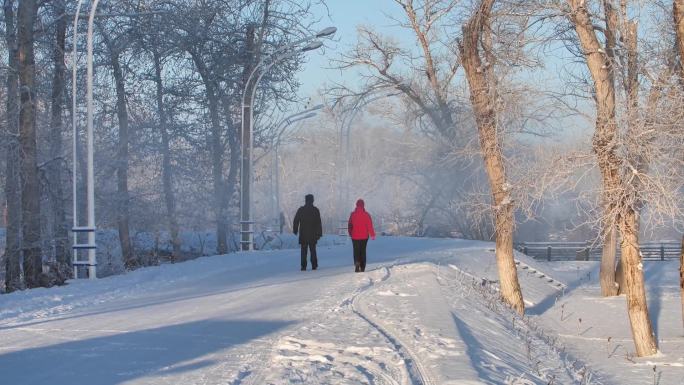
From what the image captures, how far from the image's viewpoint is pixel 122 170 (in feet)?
121

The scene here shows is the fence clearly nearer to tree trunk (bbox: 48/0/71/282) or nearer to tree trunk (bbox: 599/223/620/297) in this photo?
tree trunk (bbox: 599/223/620/297)

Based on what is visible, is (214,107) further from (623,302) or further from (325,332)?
(325,332)

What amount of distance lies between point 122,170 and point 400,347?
28.8 m

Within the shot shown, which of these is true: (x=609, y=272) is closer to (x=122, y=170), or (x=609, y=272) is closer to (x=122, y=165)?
(x=122, y=165)

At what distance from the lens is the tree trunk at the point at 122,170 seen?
120 feet

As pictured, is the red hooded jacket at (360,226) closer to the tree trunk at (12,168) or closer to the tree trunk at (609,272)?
the tree trunk at (609,272)

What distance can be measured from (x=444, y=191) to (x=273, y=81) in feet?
51.9

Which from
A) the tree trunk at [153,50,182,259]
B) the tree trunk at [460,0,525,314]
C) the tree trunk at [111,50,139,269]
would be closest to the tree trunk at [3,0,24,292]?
the tree trunk at [111,50,139,269]

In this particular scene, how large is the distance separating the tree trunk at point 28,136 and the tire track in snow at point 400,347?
12887mm

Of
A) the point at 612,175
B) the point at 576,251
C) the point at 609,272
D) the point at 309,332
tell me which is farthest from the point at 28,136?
the point at 576,251

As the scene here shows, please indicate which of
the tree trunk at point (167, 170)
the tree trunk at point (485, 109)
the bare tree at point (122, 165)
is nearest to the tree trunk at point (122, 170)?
the bare tree at point (122, 165)

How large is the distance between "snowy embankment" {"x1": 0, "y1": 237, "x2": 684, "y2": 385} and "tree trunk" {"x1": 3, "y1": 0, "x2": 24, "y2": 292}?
5.63 metres

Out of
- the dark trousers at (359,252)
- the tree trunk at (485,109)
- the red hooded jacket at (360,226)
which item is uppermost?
the tree trunk at (485,109)

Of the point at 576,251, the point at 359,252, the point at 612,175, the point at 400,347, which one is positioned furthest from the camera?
the point at 576,251
